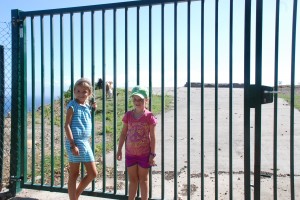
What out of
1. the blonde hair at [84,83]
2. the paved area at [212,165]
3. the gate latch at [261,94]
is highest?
the blonde hair at [84,83]

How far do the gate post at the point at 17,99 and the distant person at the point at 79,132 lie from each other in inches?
43.9

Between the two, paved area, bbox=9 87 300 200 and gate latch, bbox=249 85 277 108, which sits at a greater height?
gate latch, bbox=249 85 277 108

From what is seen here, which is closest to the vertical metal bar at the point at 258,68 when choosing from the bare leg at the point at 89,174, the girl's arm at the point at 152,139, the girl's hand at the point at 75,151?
the girl's arm at the point at 152,139

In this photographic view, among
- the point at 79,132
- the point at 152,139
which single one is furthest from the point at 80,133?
the point at 152,139

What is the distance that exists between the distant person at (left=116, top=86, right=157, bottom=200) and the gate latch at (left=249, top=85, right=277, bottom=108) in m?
1.00

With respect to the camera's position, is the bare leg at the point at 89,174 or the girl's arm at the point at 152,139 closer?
the girl's arm at the point at 152,139

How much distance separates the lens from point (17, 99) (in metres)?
4.86

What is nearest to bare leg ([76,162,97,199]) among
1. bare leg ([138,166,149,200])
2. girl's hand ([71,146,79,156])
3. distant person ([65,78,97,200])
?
distant person ([65,78,97,200])

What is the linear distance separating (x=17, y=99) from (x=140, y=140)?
1927mm

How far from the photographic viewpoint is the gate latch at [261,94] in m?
3.67

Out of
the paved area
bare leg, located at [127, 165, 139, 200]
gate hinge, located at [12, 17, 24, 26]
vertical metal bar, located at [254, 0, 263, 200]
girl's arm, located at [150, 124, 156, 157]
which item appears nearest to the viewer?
vertical metal bar, located at [254, 0, 263, 200]

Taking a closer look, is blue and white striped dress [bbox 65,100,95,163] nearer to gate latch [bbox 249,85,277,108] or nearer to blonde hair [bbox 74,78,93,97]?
blonde hair [bbox 74,78,93,97]

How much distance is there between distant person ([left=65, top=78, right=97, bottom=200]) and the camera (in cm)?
399

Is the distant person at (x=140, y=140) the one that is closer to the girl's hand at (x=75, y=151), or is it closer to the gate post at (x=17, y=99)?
the girl's hand at (x=75, y=151)
